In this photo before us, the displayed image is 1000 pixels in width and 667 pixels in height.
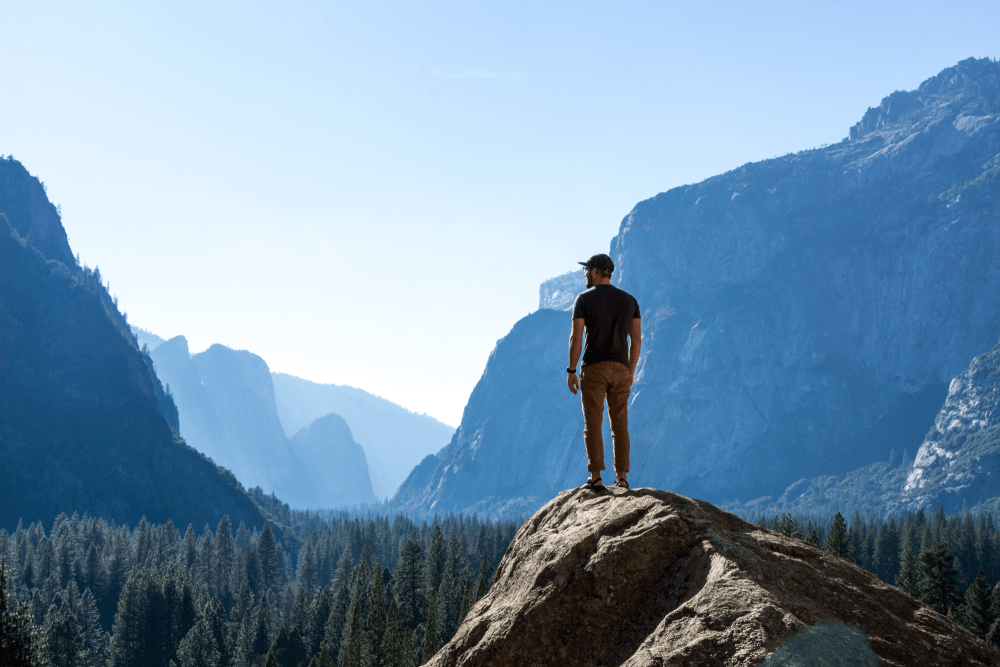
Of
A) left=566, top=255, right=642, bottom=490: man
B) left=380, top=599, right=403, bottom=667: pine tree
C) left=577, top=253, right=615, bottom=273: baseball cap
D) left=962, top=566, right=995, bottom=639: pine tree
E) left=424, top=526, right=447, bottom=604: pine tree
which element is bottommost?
left=380, top=599, right=403, bottom=667: pine tree

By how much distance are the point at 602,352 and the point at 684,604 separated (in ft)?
13.5

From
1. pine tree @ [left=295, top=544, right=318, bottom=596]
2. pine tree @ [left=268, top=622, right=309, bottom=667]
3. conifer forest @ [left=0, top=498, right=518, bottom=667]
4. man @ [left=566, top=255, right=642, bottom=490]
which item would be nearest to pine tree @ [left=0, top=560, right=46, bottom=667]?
conifer forest @ [left=0, top=498, right=518, bottom=667]

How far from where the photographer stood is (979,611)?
63.1 metres

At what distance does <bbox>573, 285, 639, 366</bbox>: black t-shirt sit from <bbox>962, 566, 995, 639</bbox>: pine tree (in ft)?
224

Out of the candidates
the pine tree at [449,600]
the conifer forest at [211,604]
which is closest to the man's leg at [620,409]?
the conifer forest at [211,604]

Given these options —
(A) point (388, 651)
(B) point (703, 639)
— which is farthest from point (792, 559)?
(A) point (388, 651)

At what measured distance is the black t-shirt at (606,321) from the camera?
9742mm

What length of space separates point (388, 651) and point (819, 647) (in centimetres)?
5997

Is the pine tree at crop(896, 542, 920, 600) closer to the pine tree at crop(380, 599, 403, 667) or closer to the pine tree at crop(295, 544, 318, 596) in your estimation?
the pine tree at crop(380, 599, 403, 667)

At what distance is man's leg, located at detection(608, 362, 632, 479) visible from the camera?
987 cm

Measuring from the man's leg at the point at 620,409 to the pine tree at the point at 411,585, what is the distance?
8519 cm

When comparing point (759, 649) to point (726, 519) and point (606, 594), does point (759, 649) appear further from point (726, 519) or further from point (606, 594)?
point (726, 519)

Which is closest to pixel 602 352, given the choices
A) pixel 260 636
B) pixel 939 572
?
pixel 939 572

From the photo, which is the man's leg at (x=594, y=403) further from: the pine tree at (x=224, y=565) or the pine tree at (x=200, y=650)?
the pine tree at (x=224, y=565)
